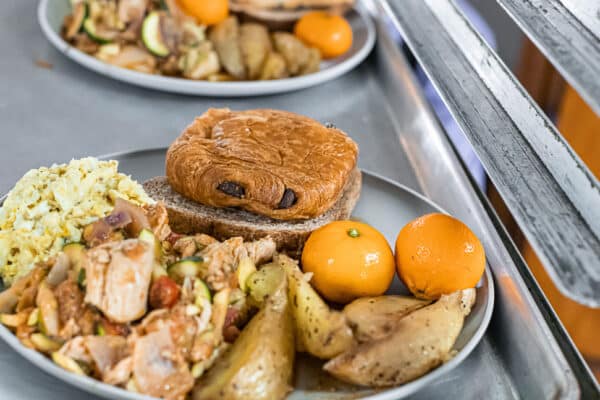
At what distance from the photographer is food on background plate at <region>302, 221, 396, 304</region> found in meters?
1.35

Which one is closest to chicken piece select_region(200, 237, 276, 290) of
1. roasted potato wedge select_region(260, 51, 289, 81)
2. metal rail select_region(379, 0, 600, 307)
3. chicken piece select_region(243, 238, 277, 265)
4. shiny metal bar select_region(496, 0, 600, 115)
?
chicken piece select_region(243, 238, 277, 265)

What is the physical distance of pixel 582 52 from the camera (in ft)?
3.73

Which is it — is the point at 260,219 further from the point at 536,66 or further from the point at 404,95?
the point at 536,66

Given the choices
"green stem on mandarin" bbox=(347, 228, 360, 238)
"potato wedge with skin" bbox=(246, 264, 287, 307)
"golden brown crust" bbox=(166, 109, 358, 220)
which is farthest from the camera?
"golden brown crust" bbox=(166, 109, 358, 220)

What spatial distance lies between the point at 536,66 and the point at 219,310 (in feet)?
9.99

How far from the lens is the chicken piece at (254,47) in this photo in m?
2.26

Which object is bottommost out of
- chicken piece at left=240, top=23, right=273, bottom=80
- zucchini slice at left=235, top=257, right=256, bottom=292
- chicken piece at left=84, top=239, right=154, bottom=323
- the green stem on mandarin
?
chicken piece at left=240, top=23, right=273, bottom=80

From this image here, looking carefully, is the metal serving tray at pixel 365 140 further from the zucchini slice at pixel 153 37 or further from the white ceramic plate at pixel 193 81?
the zucchini slice at pixel 153 37

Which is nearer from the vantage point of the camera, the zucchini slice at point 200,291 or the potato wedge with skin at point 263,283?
the zucchini slice at point 200,291

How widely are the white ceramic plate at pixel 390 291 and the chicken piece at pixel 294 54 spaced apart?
62cm

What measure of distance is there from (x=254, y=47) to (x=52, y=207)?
1116mm

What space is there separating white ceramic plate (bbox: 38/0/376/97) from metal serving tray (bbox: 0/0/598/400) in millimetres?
46

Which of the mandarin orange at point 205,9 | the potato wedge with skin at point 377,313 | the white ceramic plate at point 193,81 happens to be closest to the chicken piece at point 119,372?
the potato wedge with skin at point 377,313

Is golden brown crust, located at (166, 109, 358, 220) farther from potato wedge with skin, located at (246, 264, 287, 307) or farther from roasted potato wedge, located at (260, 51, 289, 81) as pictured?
roasted potato wedge, located at (260, 51, 289, 81)
